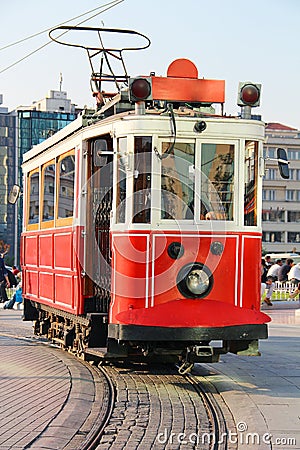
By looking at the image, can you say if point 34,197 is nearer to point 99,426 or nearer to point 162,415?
point 162,415

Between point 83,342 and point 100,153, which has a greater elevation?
point 100,153

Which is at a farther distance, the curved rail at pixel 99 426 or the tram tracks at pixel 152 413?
the tram tracks at pixel 152 413

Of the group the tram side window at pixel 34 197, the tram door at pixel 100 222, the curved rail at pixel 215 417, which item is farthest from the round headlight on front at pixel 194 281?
the tram side window at pixel 34 197

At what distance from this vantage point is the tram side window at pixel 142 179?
10.6m

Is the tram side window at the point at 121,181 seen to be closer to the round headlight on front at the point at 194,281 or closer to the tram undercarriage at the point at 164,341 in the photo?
the round headlight on front at the point at 194,281

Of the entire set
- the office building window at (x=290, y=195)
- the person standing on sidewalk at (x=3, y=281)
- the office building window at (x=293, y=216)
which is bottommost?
the person standing on sidewalk at (x=3, y=281)

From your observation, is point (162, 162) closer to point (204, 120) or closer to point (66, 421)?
point (204, 120)

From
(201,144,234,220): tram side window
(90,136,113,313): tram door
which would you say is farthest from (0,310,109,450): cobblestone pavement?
(201,144,234,220): tram side window

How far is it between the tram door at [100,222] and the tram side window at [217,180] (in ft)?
4.76

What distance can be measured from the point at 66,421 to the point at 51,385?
2.28 metres

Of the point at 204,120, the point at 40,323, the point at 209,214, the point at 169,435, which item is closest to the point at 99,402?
the point at 169,435

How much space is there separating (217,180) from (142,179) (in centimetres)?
91

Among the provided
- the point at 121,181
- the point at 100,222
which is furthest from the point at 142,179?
the point at 100,222

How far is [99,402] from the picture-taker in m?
9.94
